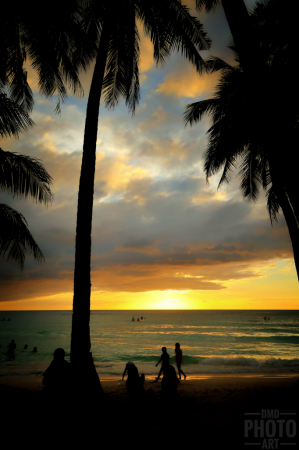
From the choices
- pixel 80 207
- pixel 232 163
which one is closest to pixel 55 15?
pixel 80 207

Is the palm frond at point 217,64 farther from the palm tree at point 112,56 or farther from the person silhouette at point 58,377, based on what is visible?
the person silhouette at point 58,377

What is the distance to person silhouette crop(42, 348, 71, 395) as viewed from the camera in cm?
500

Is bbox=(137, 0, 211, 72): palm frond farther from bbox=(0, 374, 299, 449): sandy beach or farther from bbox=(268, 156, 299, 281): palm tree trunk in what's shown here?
bbox=(0, 374, 299, 449): sandy beach

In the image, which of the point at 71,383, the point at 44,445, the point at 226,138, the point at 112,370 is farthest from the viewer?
the point at 112,370

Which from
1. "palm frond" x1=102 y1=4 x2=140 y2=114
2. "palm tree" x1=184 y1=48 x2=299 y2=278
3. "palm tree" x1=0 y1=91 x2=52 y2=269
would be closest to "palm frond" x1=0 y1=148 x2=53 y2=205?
"palm tree" x1=0 y1=91 x2=52 y2=269

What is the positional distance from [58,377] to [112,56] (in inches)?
397

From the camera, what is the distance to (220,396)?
745cm

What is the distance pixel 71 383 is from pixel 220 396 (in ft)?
14.7

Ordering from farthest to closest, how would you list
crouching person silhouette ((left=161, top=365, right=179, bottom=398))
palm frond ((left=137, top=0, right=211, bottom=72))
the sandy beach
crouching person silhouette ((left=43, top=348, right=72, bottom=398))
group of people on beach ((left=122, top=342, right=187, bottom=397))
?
palm frond ((left=137, top=0, right=211, bottom=72)), crouching person silhouette ((left=161, top=365, right=179, bottom=398)), group of people on beach ((left=122, top=342, right=187, bottom=397)), crouching person silhouette ((left=43, top=348, right=72, bottom=398)), the sandy beach

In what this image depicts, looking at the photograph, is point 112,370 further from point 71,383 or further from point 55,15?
point 55,15

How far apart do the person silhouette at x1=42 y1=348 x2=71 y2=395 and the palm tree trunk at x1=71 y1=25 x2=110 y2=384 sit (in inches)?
22.6

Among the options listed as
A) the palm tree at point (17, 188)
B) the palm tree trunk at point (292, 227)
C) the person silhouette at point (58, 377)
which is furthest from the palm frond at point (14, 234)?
the palm tree trunk at point (292, 227)

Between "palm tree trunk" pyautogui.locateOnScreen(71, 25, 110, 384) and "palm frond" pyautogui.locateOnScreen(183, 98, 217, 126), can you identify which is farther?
"palm frond" pyautogui.locateOnScreen(183, 98, 217, 126)

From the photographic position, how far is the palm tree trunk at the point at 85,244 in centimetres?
602
